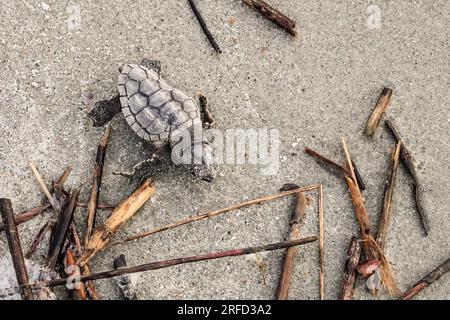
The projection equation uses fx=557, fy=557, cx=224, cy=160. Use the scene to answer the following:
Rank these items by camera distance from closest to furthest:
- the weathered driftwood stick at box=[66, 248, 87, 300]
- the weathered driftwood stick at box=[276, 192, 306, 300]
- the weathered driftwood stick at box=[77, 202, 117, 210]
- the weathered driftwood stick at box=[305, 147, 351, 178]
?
the weathered driftwood stick at box=[66, 248, 87, 300], the weathered driftwood stick at box=[276, 192, 306, 300], the weathered driftwood stick at box=[77, 202, 117, 210], the weathered driftwood stick at box=[305, 147, 351, 178]

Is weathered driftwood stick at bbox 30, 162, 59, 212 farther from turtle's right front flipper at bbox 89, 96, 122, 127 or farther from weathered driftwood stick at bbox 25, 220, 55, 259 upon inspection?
turtle's right front flipper at bbox 89, 96, 122, 127

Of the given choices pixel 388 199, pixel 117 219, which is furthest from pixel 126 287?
pixel 388 199

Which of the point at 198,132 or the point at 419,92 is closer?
the point at 198,132

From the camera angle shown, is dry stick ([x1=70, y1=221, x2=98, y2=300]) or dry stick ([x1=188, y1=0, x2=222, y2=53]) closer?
dry stick ([x1=70, y1=221, x2=98, y2=300])

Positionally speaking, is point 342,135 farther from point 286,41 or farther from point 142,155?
point 142,155

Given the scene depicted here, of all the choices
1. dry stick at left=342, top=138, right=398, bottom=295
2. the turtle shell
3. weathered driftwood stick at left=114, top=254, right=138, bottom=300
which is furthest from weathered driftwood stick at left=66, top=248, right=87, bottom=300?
dry stick at left=342, top=138, right=398, bottom=295

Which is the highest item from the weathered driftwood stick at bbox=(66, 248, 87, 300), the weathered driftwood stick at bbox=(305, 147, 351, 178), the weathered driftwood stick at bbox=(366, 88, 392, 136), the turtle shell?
the turtle shell

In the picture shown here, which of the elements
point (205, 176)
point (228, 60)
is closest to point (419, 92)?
point (228, 60)
